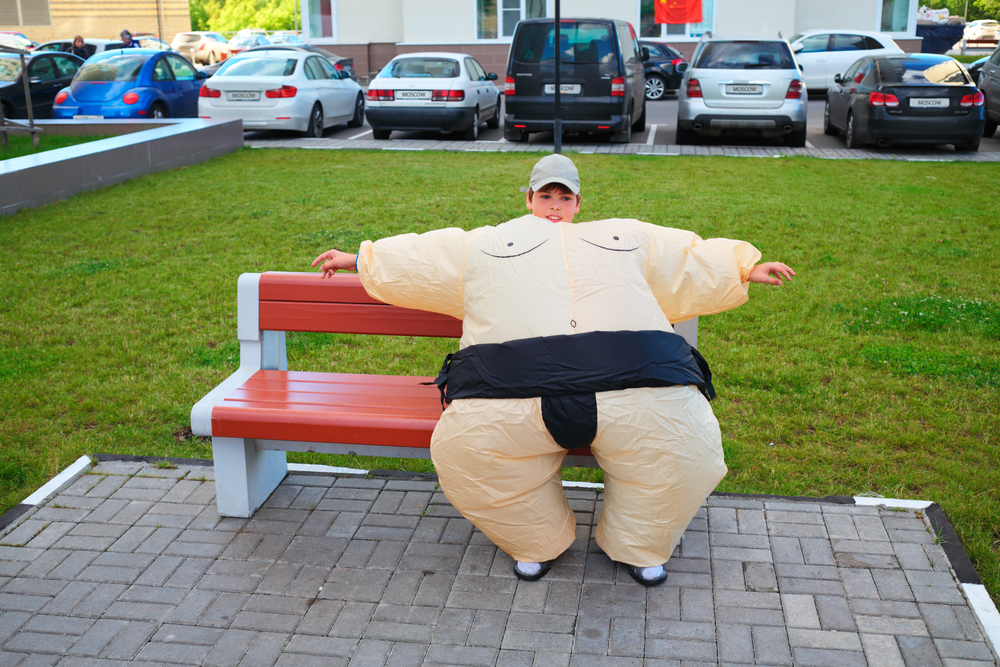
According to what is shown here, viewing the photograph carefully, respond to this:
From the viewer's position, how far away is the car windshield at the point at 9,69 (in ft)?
58.4

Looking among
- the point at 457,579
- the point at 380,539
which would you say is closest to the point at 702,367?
the point at 457,579

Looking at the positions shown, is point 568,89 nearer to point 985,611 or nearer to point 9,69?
point 9,69

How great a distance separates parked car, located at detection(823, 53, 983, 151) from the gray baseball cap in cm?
1147

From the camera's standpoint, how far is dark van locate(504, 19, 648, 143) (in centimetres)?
1390

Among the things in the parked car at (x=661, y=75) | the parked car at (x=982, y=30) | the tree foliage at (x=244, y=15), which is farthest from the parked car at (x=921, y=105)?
the tree foliage at (x=244, y=15)

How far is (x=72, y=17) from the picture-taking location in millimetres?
57031

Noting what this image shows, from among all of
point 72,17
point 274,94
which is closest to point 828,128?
point 274,94

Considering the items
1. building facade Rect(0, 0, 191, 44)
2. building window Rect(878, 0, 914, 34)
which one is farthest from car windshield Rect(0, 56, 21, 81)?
building facade Rect(0, 0, 191, 44)

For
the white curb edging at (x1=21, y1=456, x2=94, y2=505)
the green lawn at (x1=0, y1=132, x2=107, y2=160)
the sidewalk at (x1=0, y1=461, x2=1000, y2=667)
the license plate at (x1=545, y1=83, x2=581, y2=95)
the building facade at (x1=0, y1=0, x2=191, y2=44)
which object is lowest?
the sidewalk at (x1=0, y1=461, x2=1000, y2=667)

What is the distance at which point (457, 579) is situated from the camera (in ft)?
11.6

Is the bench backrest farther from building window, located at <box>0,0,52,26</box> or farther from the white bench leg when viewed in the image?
building window, located at <box>0,0,52,26</box>

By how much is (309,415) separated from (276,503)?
2.04 feet

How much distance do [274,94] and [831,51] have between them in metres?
14.3

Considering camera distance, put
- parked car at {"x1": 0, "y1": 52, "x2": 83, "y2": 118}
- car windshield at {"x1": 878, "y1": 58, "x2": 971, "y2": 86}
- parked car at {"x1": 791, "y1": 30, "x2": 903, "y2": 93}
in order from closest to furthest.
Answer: car windshield at {"x1": 878, "y1": 58, "x2": 971, "y2": 86} → parked car at {"x1": 0, "y1": 52, "x2": 83, "y2": 118} → parked car at {"x1": 791, "y1": 30, "x2": 903, "y2": 93}
